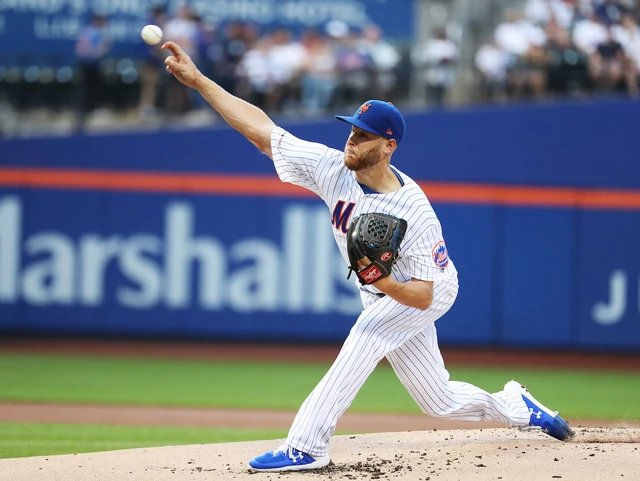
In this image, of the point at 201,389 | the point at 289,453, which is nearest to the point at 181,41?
the point at 201,389

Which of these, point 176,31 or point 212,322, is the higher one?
point 176,31

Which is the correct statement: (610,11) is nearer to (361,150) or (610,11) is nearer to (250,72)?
(250,72)

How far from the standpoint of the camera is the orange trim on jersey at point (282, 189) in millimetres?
12555

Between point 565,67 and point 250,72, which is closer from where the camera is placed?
point 250,72

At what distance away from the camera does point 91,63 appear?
41.2 ft

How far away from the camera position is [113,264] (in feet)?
40.8

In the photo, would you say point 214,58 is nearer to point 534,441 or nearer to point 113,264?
point 113,264

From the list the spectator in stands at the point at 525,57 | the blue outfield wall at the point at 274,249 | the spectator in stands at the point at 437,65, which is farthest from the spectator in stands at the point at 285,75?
the spectator in stands at the point at 525,57

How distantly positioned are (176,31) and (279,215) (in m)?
2.77

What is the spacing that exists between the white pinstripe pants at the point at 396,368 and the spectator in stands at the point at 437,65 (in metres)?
8.15

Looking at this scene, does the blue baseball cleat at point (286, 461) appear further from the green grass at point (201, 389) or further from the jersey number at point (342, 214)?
the green grass at point (201, 389)

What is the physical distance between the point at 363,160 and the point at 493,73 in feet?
28.2

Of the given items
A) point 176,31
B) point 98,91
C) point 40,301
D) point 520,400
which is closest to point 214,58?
point 176,31

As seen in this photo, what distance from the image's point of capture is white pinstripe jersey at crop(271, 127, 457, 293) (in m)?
4.75
